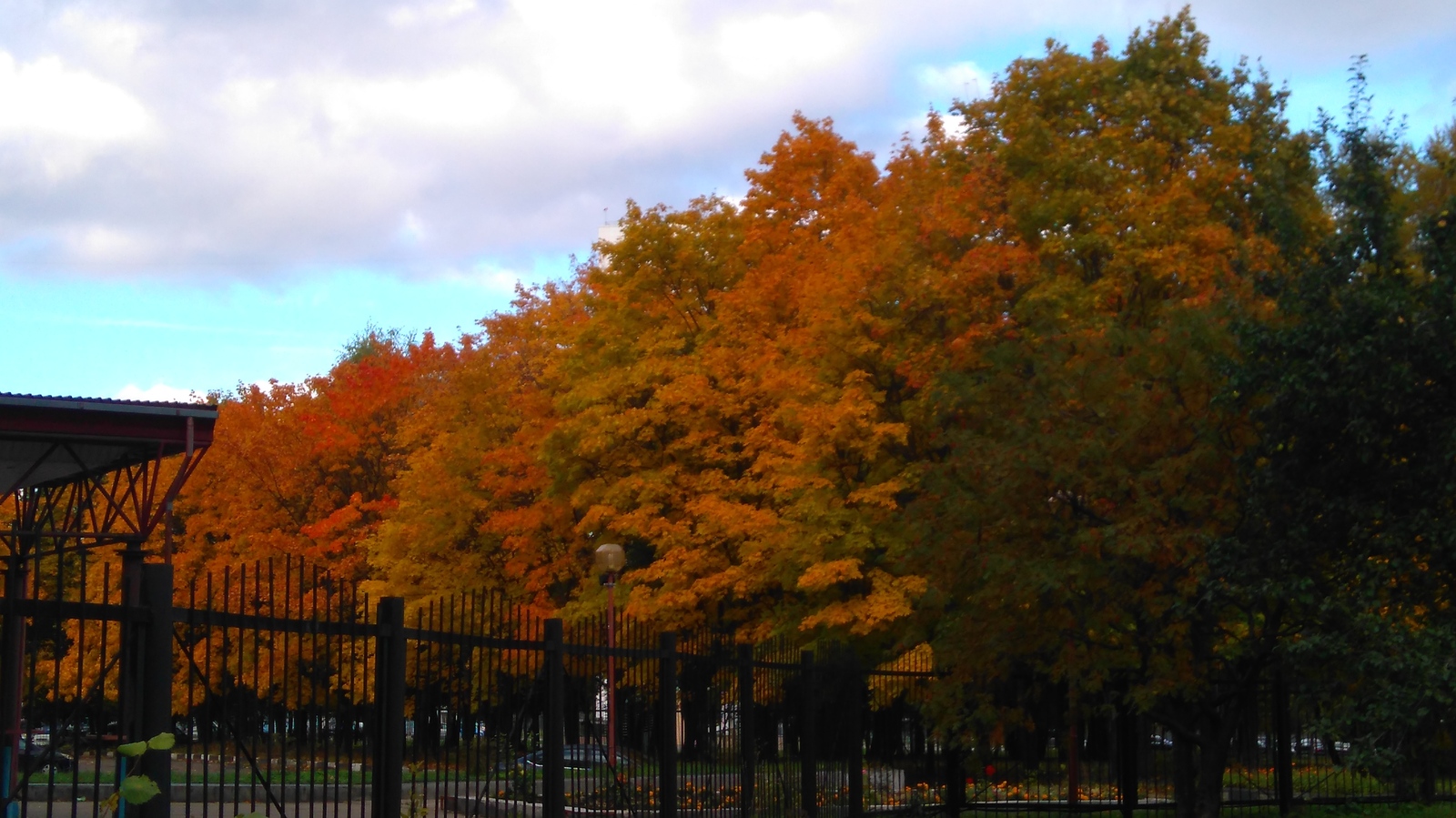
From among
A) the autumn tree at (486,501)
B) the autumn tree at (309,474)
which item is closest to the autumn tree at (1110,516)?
the autumn tree at (486,501)

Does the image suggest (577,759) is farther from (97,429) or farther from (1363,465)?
(1363,465)

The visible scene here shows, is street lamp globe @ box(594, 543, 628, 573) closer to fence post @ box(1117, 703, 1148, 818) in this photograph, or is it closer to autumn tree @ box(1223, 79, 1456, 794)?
fence post @ box(1117, 703, 1148, 818)

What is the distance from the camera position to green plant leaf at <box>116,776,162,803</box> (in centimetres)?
471

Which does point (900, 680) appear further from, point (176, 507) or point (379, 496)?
point (176, 507)

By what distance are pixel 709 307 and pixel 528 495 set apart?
7.98 m

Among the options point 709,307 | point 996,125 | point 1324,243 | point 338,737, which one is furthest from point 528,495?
point 338,737

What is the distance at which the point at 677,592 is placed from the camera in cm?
2934

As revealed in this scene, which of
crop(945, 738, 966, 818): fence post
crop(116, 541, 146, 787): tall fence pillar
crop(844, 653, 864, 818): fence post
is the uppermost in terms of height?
crop(116, 541, 146, 787): tall fence pillar

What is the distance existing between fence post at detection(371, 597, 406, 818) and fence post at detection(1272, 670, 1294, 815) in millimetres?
16204

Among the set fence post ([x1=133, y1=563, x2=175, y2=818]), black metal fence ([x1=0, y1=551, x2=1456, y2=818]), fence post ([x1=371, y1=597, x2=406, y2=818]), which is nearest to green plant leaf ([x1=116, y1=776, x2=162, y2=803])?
black metal fence ([x1=0, y1=551, x2=1456, y2=818])

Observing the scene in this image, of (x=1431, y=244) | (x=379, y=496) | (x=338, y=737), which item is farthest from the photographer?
(x=379, y=496)

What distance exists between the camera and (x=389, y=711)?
7336 millimetres

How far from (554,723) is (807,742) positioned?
5.30m

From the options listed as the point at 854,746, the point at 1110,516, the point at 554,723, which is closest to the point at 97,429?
the point at 854,746
